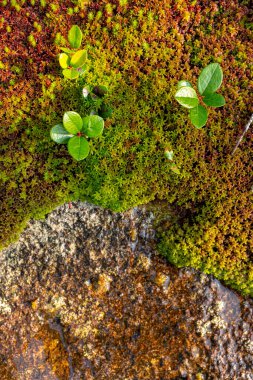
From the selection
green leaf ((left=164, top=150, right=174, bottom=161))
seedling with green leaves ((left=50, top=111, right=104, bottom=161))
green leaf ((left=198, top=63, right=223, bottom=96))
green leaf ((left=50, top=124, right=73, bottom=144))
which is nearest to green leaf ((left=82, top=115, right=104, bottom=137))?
seedling with green leaves ((left=50, top=111, right=104, bottom=161))

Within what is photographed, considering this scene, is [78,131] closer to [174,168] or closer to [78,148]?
[78,148]

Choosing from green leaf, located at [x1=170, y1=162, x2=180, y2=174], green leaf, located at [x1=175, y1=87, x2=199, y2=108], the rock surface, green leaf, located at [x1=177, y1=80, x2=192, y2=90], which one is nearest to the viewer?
green leaf, located at [x1=175, y1=87, x2=199, y2=108]

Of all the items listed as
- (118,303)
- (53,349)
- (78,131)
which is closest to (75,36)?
(78,131)

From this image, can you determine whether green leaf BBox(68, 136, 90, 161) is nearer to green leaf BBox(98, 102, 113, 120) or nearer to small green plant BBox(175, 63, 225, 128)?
green leaf BBox(98, 102, 113, 120)

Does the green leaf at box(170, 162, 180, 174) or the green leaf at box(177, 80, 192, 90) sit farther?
the green leaf at box(170, 162, 180, 174)

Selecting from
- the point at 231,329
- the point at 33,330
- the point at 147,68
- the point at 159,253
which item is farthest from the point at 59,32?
the point at 231,329

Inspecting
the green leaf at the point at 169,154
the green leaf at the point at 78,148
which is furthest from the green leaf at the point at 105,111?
the green leaf at the point at 169,154
